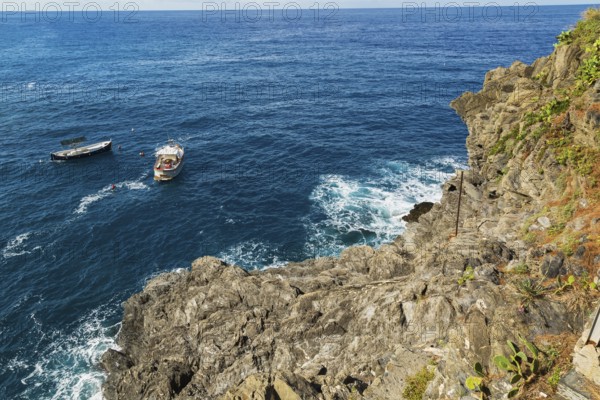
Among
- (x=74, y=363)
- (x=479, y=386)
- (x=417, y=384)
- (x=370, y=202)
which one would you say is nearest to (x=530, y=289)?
(x=479, y=386)

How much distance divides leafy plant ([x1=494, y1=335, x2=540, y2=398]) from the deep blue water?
36323mm

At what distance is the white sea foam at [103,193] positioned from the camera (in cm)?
6831

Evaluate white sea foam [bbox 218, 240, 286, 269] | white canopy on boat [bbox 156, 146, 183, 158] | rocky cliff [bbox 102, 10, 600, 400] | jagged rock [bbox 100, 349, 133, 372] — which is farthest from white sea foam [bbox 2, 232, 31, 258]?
white sea foam [bbox 218, 240, 286, 269]

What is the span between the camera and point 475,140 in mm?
59031

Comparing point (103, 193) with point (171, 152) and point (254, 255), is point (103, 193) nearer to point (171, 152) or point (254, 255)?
point (171, 152)

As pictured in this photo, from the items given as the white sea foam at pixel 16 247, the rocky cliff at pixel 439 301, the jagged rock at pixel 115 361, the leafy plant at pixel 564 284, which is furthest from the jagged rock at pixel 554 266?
the white sea foam at pixel 16 247

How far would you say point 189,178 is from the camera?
255 feet

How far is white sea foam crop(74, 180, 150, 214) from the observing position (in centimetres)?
6831

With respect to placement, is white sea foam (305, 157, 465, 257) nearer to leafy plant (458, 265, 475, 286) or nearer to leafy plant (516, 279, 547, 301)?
leafy plant (458, 265, 475, 286)

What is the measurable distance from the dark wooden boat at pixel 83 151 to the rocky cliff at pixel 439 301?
1874 inches

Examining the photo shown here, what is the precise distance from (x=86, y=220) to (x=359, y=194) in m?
42.9

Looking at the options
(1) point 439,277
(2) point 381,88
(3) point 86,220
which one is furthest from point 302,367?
(2) point 381,88

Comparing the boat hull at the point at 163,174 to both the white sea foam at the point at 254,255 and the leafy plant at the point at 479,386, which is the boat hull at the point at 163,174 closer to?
the white sea foam at the point at 254,255

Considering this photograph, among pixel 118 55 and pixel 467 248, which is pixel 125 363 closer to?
pixel 467 248
